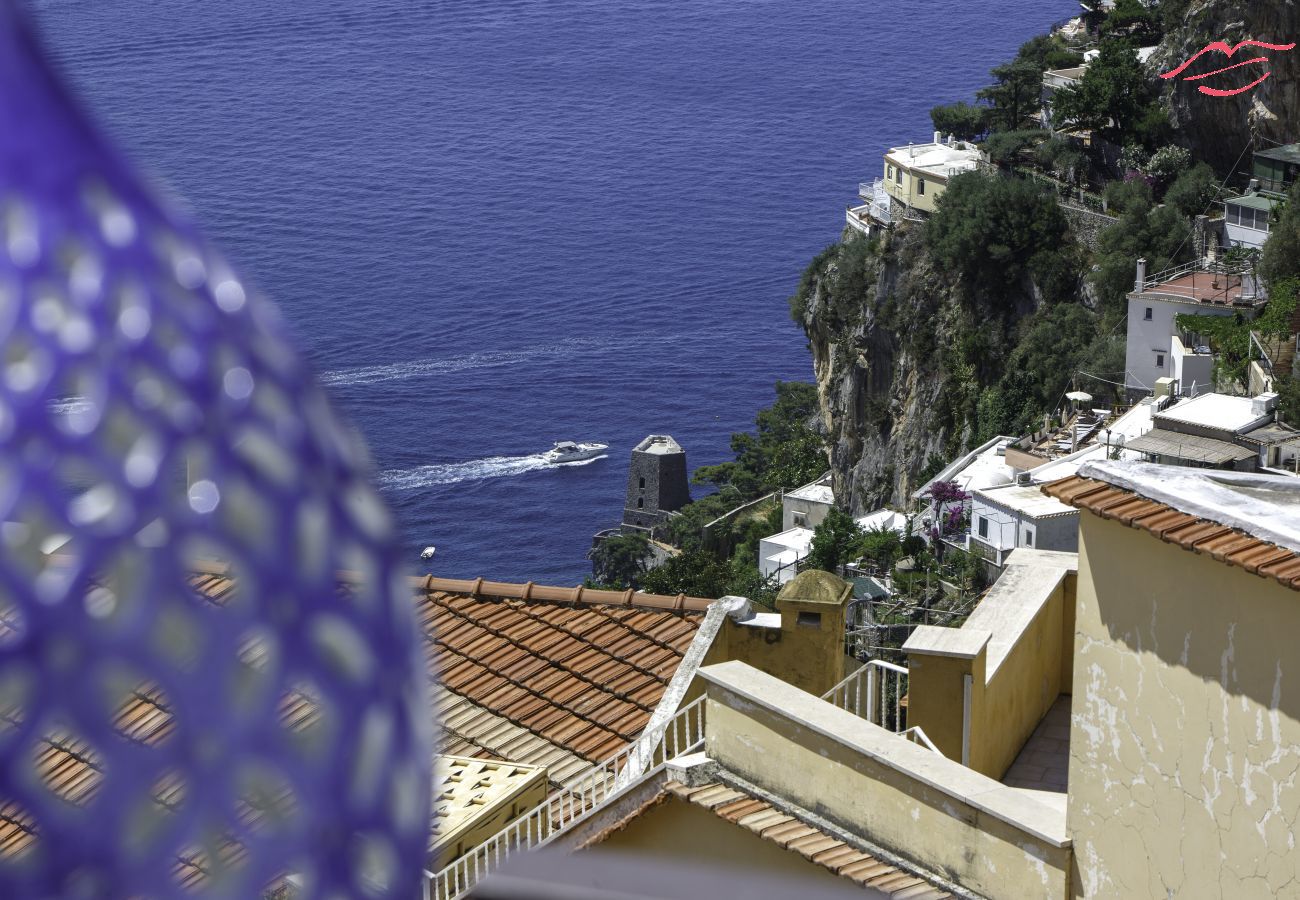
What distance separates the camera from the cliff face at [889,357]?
49.5 m

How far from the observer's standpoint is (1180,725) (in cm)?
536

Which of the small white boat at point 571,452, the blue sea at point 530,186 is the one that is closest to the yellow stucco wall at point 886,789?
the blue sea at point 530,186

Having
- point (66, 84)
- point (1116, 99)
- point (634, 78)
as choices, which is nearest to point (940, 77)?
point (634, 78)

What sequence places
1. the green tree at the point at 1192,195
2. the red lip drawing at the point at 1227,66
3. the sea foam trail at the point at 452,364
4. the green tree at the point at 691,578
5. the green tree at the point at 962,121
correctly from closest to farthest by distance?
the green tree at the point at 1192,195, the red lip drawing at the point at 1227,66, the green tree at the point at 691,578, the green tree at the point at 962,121, the sea foam trail at the point at 452,364

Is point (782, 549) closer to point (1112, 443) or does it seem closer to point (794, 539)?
point (794, 539)

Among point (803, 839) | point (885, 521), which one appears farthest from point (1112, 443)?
point (803, 839)

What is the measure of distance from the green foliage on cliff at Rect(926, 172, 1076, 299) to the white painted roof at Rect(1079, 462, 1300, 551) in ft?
140

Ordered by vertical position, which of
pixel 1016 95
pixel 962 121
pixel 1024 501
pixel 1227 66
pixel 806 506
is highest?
pixel 1227 66

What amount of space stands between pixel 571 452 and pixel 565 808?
69653 millimetres

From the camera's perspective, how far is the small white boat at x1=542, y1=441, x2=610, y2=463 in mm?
76125

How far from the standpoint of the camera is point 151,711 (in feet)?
1.94

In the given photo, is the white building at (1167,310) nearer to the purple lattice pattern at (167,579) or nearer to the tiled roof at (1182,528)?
the tiled roof at (1182,528)

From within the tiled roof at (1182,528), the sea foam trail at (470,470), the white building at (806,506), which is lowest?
the sea foam trail at (470,470)

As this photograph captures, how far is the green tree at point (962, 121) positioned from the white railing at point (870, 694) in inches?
2496
